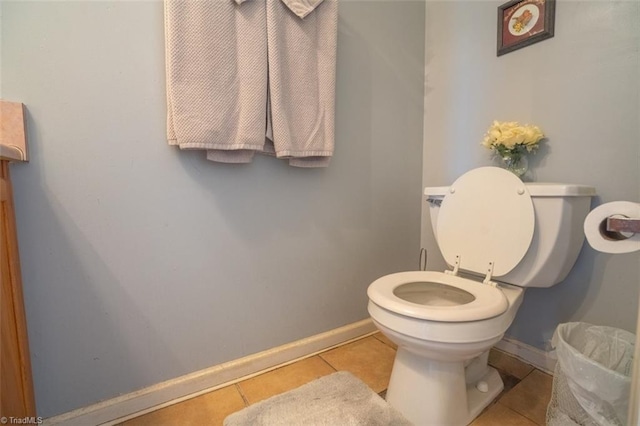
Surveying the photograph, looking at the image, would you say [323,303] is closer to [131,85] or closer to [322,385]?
[322,385]

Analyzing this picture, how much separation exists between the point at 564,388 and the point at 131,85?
4.93 ft

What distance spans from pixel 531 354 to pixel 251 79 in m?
1.45

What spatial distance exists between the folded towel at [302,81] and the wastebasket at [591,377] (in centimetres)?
93

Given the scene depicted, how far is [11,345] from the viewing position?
1.88 ft

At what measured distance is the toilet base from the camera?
0.78 meters

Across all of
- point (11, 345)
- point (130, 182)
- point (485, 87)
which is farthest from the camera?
point (485, 87)

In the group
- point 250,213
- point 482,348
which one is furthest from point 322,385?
point 250,213

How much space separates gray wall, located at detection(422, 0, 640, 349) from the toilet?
0.13 m

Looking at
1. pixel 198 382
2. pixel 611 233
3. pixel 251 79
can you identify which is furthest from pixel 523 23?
pixel 198 382

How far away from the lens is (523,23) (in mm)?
1047

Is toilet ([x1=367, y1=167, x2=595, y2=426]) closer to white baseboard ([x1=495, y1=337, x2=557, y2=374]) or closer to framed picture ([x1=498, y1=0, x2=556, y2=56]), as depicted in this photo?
white baseboard ([x1=495, y1=337, x2=557, y2=374])

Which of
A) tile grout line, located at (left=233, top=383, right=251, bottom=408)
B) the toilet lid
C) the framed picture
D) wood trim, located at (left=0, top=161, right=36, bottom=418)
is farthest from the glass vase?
wood trim, located at (left=0, top=161, right=36, bottom=418)

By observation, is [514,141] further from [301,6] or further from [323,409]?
[323,409]

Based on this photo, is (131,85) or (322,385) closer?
(131,85)
